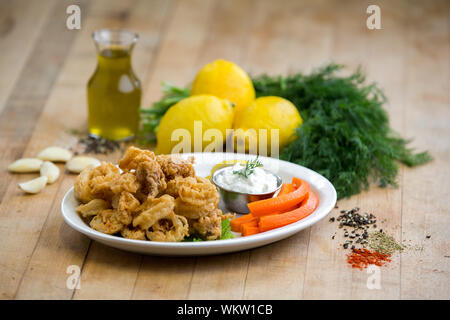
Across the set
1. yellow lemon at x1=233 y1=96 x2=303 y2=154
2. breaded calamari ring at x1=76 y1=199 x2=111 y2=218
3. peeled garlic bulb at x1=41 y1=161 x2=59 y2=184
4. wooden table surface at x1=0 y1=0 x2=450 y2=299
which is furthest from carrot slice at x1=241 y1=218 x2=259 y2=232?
peeled garlic bulb at x1=41 y1=161 x2=59 y2=184

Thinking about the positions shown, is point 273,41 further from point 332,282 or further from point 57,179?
point 332,282

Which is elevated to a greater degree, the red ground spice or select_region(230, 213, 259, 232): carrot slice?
select_region(230, 213, 259, 232): carrot slice

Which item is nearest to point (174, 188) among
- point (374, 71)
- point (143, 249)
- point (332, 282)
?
point (143, 249)

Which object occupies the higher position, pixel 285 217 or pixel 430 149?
pixel 285 217

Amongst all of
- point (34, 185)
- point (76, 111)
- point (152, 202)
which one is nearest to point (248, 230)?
point (152, 202)

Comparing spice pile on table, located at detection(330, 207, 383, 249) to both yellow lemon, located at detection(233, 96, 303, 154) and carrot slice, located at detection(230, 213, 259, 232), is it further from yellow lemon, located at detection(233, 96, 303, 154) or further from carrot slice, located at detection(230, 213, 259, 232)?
yellow lemon, located at detection(233, 96, 303, 154)

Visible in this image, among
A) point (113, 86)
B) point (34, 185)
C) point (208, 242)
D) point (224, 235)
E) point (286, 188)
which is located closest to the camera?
point (208, 242)

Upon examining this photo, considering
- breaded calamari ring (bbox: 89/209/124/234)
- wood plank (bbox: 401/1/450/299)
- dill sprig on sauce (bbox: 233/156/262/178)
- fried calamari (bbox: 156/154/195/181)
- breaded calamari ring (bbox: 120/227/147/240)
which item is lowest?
wood plank (bbox: 401/1/450/299)

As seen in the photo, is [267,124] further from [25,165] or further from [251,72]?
[25,165]
